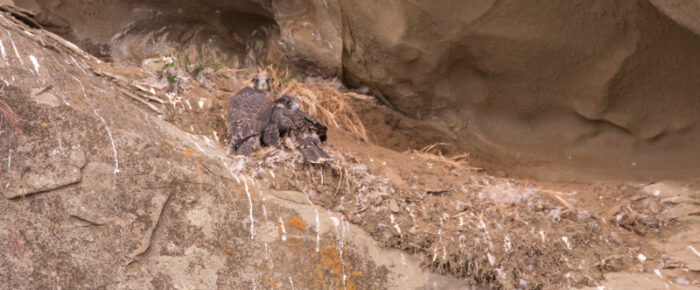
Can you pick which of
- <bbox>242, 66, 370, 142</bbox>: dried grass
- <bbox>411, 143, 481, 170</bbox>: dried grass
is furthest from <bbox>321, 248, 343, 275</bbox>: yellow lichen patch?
<bbox>242, 66, 370, 142</bbox>: dried grass

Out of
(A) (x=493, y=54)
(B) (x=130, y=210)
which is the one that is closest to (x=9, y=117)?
(B) (x=130, y=210)

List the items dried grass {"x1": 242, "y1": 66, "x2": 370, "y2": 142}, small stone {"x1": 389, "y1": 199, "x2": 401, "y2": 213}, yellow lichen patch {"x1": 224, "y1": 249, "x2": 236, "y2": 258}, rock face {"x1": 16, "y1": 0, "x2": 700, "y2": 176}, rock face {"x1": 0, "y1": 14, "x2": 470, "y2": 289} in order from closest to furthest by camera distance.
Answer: rock face {"x1": 0, "y1": 14, "x2": 470, "y2": 289} → yellow lichen patch {"x1": 224, "y1": 249, "x2": 236, "y2": 258} → small stone {"x1": 389, "y1": 199, "x2": 401, "y2": 213} → rock face {"x1": 16, "y1": 0, "x2": 700, "y2": 176} → dried grass {"x1": 242, "y1": 66, "x2": 370, "y2": 142}

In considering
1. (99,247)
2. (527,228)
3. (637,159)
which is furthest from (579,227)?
(99,247)

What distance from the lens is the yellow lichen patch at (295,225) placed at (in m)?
2.77

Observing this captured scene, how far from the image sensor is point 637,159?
3938 millimetres

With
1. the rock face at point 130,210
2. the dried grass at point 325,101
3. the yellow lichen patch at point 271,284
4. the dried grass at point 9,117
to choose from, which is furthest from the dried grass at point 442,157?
the dried grass at point 9,117

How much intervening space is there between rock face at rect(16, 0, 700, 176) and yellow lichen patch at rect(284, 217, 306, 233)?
5.87 feet

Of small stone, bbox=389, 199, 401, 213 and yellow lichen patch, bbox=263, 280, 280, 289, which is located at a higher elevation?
small stone, bbox=389, 199, 401, 213

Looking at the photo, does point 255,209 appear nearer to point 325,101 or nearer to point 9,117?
point 9,117

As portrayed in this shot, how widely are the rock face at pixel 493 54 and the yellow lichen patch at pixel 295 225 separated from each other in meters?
1.79

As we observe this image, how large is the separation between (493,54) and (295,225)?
200 centimetres

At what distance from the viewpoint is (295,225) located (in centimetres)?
278

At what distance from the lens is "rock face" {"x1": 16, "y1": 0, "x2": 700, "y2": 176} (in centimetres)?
368

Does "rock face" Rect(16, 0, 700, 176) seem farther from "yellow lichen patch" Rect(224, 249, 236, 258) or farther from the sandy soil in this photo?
"yellow lichen patch" Rect(224, 249, 236, 258)
